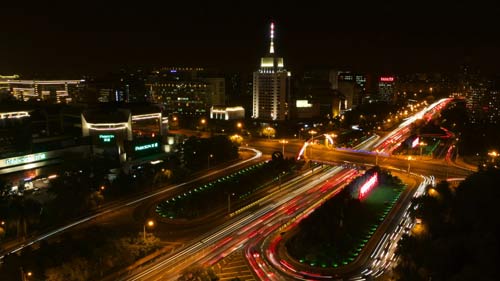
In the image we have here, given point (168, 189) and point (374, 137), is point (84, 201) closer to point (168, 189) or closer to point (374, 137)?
point (168, 189)

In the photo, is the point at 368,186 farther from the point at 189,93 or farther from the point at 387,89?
the point at 387,89

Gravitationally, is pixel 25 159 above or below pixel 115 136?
below

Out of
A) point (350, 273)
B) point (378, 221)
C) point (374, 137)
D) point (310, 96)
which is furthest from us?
point (310, 96)

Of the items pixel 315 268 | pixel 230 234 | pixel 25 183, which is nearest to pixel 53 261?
pixel 230 234

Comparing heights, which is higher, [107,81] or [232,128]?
[107,81]

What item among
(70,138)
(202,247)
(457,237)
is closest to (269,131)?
(70,138)

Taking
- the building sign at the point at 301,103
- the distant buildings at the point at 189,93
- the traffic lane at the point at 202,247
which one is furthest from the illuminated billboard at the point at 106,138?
the building sign at the point at 301,103

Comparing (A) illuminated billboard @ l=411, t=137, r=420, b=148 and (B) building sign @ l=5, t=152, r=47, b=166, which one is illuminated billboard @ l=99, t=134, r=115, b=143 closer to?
(B) building sign @ l=5, t=152, r=47, b=166

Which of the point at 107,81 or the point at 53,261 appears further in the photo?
the point at 107,81
